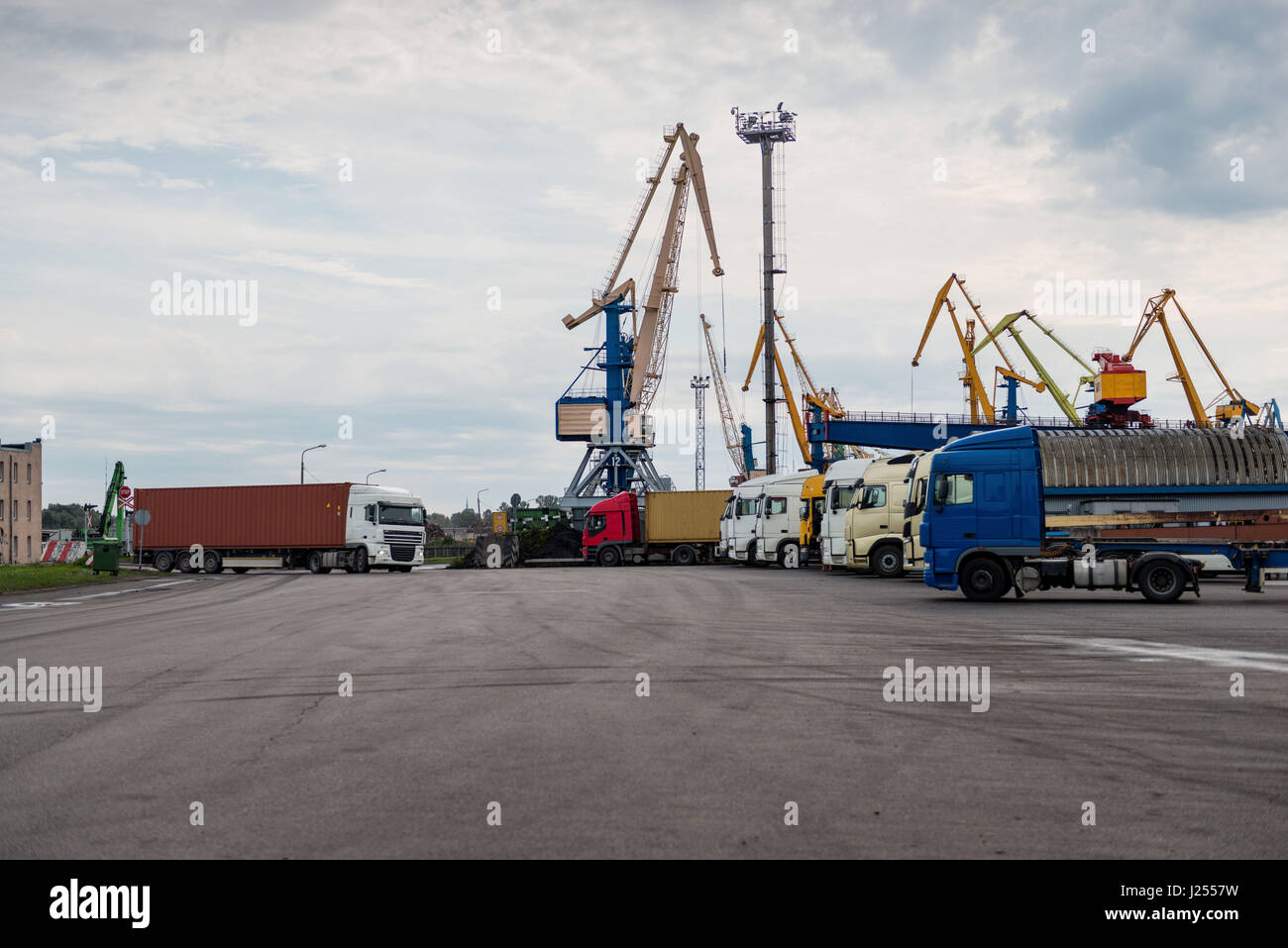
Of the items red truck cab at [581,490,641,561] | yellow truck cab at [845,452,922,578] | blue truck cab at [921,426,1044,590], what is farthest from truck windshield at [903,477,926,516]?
red truck cab at [581,490,641,561]

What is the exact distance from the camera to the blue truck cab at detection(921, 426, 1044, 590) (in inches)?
760

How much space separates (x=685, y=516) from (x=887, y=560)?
1766 cm

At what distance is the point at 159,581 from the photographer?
34.6 meters

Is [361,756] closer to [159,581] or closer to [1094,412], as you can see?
[159,581]

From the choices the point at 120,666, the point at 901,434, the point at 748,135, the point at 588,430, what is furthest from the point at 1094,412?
the point at 120,666

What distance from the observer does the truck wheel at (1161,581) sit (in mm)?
18312

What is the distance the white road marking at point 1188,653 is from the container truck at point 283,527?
3148 cm

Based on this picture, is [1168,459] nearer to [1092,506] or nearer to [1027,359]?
[1092,506]

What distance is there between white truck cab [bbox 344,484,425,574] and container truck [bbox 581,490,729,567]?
28.5 feet

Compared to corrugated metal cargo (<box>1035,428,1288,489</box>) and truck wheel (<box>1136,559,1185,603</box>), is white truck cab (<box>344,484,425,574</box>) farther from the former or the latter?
truck wheel (<box>1136,559,1185,603</box>)

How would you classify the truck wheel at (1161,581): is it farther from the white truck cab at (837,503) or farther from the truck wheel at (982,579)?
the white truck cab at (837,503)

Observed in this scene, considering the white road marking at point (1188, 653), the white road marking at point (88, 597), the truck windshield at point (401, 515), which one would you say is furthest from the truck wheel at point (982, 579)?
the truck windshield at point (401, 515)

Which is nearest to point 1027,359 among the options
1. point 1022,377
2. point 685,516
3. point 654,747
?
point 1022,377
